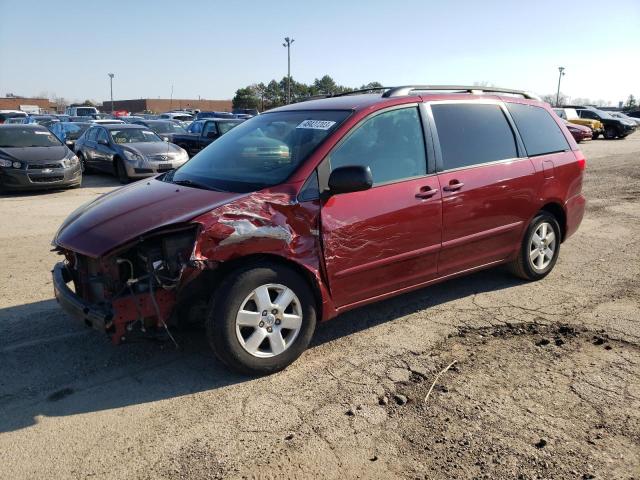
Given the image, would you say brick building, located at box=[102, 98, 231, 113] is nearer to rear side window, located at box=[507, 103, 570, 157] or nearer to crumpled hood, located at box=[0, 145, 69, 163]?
crumpled hood, located at box=[0, 145, 69, 163]

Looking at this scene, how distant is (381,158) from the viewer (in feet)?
13.5

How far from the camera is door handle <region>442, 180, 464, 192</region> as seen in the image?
14.4 feet

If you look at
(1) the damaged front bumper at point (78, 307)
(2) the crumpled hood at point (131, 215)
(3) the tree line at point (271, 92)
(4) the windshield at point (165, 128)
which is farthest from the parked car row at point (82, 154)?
(3) the tree line at point (271, 92)

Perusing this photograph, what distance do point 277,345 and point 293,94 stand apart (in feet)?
231

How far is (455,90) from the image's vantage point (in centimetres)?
496

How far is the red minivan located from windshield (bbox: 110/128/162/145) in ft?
33.5

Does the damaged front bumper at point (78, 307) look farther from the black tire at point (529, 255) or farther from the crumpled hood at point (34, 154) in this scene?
the crumpled hood at point (34, 154)

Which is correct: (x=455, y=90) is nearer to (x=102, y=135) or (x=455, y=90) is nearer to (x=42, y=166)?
(x=42, y=166)

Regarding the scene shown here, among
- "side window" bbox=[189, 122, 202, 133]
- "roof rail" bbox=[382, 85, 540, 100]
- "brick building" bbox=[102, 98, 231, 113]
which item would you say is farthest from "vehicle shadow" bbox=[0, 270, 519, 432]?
"brick building" bbox=[102, 98, 231, 113]

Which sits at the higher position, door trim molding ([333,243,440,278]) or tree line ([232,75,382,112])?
tree line ([232,75,382,112])

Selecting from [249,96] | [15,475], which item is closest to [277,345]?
[15,475]

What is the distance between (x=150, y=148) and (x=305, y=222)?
35.7 feet

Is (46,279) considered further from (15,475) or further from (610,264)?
(610,264)

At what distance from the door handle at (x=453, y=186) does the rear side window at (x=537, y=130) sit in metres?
1.18
